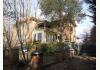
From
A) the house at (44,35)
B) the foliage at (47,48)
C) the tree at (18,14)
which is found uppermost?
the tree at (18,14)

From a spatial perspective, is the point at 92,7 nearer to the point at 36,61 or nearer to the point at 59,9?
the point at 59,9

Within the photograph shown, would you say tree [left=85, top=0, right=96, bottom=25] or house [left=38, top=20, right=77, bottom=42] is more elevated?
tree [left=85, top=0, right=96, bottom=25]

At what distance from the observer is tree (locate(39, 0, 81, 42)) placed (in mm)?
1987

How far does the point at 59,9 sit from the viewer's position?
2.00 metres

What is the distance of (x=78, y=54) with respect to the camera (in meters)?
1.95

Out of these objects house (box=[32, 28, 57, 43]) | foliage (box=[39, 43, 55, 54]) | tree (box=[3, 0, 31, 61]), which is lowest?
foliage (box=[39, 43, 55, 54])

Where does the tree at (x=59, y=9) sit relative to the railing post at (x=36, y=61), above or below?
above

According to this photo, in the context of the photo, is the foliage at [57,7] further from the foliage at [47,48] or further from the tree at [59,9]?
the foliage at [47,48]

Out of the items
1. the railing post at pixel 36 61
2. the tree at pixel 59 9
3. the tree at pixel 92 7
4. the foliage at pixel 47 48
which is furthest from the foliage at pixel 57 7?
the railing post at pixel 36 61

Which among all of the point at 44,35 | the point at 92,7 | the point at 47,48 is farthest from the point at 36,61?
the point at 92,7

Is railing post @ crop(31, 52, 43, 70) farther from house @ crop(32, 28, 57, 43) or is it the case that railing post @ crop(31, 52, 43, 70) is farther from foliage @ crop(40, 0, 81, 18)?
foliage @ crop(40, 0, 81, 18)

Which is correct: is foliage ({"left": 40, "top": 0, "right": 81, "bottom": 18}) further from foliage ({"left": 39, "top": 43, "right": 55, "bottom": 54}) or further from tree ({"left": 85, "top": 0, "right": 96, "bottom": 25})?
foliage ({"left": 39, "top": 43, "right": 55, "bottom": 54})

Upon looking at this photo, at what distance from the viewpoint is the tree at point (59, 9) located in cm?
199

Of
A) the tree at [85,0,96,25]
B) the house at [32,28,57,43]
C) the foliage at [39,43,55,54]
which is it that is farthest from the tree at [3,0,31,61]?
the tree at [85,0,96,25]
